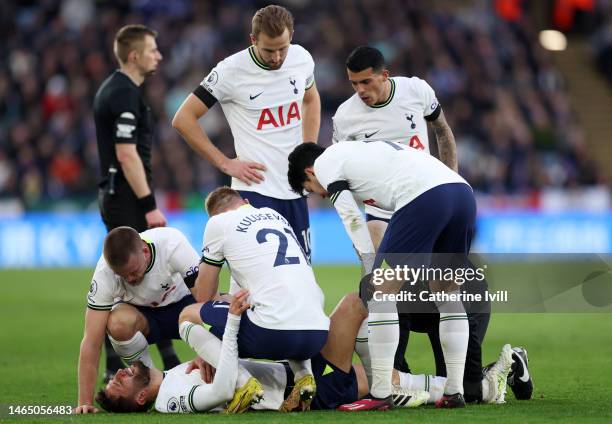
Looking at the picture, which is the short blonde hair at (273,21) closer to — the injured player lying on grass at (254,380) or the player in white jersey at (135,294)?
the player in white jersey at (135,294)

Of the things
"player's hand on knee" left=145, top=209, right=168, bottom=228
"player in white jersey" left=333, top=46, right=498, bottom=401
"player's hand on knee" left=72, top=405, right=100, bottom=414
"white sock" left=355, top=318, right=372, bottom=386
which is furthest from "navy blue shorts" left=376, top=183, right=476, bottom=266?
"player's hand on knee" left=145, top=209, right=168, bottom=228

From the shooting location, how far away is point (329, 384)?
21.4 ft

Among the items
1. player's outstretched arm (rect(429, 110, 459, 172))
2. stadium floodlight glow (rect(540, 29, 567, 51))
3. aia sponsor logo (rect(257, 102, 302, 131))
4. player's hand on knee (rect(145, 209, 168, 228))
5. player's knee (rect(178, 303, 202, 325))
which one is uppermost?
stadium floodlight glow (rect(540, 29, 567, 51))

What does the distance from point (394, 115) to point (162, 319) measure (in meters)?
2.11

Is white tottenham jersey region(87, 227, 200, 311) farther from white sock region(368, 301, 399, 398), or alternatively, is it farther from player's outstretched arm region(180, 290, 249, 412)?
white sock region(368, 301, 399, 398)

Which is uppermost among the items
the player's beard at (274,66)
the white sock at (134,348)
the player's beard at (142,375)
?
the player's beard at (274,66)

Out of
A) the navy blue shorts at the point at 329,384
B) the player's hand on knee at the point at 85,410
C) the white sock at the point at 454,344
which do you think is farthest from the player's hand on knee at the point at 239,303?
the white sock at the point at 454,344

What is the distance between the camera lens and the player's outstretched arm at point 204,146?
25.0 feet

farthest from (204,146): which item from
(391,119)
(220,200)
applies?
(391,119)

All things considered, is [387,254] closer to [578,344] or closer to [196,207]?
[578,344]

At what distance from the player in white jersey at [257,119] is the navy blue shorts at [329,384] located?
1.35 m

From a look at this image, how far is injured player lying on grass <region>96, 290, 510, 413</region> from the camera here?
639 cm

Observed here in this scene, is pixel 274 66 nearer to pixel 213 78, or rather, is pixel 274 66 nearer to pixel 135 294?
pixel 213 78

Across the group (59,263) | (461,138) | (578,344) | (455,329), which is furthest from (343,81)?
(455,329)
